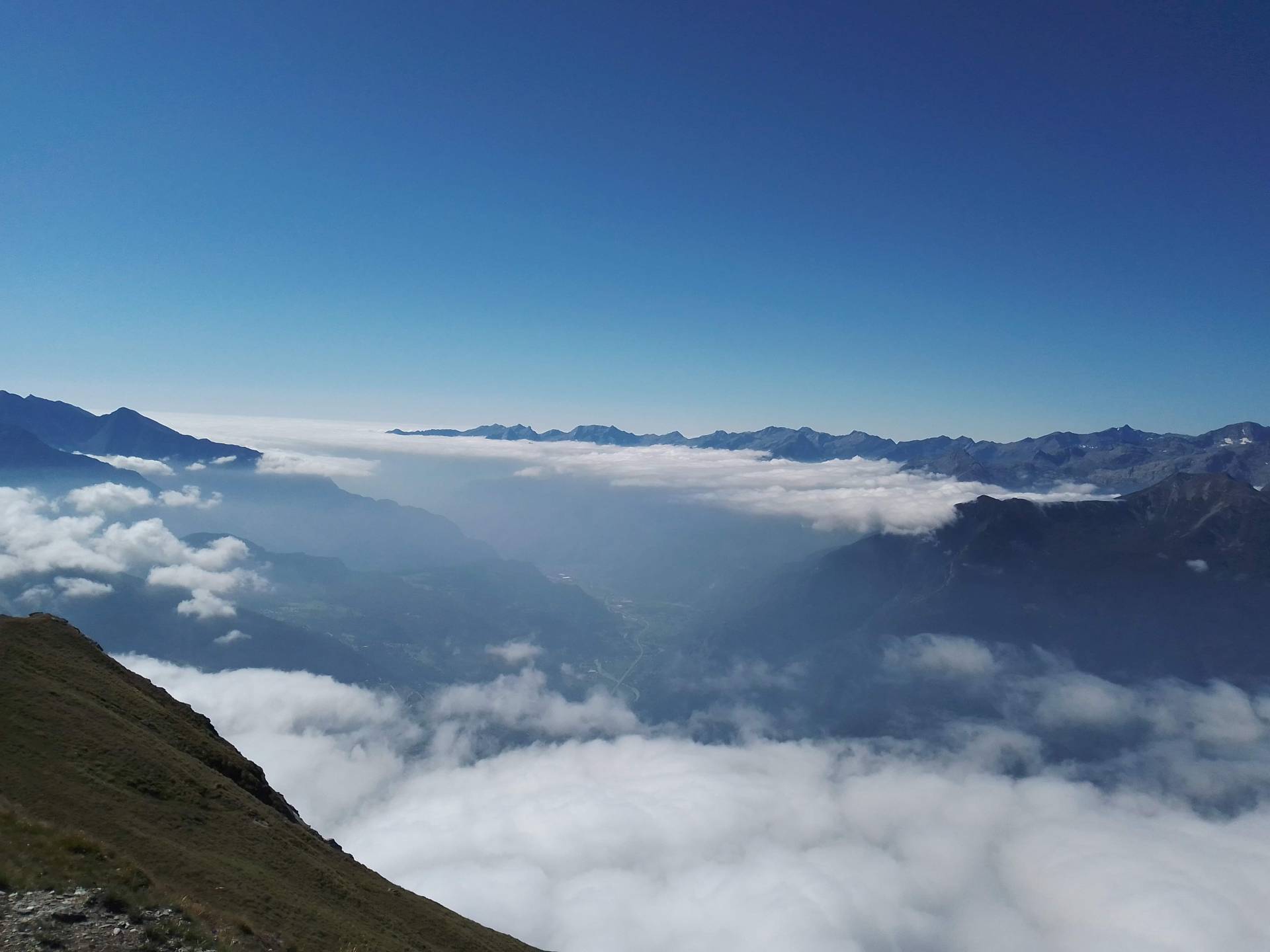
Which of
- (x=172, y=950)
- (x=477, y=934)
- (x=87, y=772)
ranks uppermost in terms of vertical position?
(x=172, y=950)

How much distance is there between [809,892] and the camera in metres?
184

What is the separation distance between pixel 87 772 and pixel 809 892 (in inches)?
7915

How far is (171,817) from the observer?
3862 centimetres

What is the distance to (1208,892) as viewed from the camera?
594ft

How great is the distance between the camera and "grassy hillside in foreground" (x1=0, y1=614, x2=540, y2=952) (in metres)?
30.3

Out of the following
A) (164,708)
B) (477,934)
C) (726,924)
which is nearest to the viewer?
(477,934)

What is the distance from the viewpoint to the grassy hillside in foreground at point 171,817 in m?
30.3

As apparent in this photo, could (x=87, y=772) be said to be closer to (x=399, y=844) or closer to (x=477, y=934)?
(x=477, y=934)

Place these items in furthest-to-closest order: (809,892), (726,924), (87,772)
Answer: (809,892) < (726,924) < (87,772)

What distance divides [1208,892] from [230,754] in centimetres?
26192

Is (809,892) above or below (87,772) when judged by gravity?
below

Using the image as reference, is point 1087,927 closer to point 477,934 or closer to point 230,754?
point 477,934

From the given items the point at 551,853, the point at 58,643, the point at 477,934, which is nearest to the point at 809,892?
the point at 551,853

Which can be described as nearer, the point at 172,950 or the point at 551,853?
the point at 172,950
